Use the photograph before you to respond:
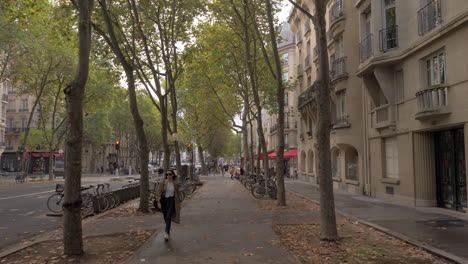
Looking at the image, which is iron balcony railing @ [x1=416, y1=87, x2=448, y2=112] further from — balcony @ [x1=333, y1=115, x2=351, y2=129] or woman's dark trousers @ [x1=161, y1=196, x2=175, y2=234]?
woman's dark trousers @ [x1=161, y1=196, x2=175, y2=234]

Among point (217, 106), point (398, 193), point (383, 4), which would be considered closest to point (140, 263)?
point (398, 193)

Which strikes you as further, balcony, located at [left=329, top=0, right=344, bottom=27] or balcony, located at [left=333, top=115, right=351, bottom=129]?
balcony, located at [left=329, top=0, right=344, bottom=27]

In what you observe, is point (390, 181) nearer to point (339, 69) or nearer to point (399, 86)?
point (399, 86)

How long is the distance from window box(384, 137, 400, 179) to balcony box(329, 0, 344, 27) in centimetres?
775

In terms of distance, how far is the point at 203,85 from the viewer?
26.5m

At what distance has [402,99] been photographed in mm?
15164

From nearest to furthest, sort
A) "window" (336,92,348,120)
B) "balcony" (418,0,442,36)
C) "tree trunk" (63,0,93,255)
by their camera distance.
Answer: "tree trunk" (63,0,93,255) < "balcony" (418,0,442,36) < "window" (336,92,348,120)

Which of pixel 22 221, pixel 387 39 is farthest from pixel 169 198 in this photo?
pixel 387 39

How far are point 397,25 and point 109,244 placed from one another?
13.7 m

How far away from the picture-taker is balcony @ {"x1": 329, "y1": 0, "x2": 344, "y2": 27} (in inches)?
812

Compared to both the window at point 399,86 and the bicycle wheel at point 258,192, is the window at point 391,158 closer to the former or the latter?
the window at point 399,86

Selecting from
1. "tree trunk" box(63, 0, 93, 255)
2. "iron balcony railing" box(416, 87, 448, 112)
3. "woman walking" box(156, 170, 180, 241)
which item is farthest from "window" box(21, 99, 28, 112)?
"iron balcony railing" box(416, 87, 448, 112)

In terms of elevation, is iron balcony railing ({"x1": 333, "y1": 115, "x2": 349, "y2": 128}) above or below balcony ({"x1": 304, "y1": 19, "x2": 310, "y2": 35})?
below

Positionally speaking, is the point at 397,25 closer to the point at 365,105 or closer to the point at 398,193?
the point at 365,105
